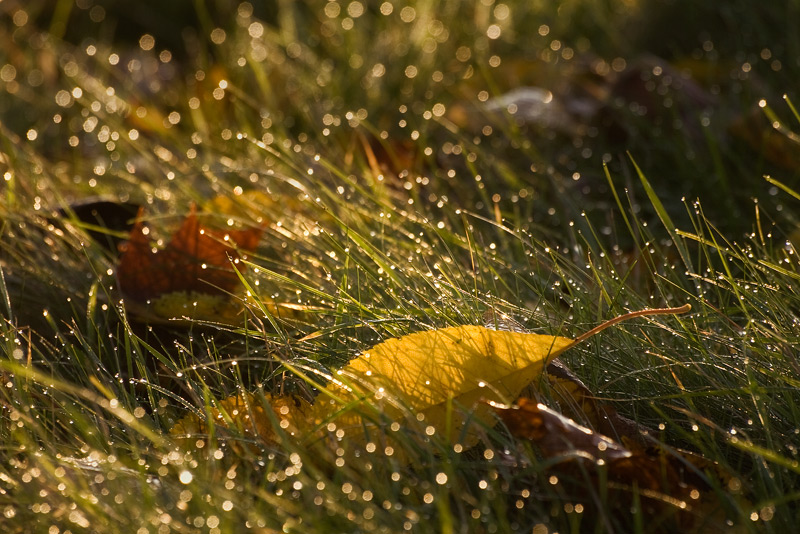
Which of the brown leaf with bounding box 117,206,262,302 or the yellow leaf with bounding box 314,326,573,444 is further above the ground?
the yellow leaf with bounding box 314,326,573,444

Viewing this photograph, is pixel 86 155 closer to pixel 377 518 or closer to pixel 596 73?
pixel 596 73

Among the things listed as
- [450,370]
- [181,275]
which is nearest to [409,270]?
[450,370]

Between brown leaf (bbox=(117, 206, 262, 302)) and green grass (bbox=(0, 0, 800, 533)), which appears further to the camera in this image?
brown leaf (bbox=(117, 206, 262, 302))

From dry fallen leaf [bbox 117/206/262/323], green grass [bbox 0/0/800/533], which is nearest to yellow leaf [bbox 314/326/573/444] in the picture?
green grass [bbox 0/0/800/533]

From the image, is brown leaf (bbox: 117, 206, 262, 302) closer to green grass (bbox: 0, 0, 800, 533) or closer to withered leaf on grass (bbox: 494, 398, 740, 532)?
green grass (bbox: 0, 0, 800, 533)

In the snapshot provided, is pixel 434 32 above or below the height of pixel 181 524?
above

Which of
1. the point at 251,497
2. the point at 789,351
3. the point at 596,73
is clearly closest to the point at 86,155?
the point at 596,73

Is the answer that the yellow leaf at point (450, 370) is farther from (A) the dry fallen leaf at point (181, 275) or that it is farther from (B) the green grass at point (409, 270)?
(A) the dry fallen leaf at point (181, 275)
